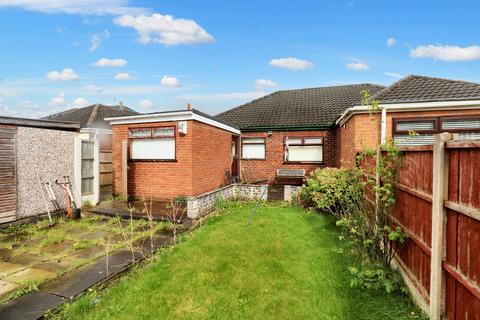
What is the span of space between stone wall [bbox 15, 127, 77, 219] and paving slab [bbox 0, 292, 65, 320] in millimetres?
4384

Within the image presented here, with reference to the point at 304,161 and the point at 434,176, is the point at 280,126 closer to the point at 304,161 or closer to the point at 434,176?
Result: the point at 304,161

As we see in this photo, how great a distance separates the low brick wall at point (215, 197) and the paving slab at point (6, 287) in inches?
154

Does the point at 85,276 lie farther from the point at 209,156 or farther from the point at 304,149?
the point at 304,149

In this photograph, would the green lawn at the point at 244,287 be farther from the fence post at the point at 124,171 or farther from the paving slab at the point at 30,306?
the fence post at the point at 124,171

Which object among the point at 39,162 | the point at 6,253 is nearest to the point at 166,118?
the point at 39,162

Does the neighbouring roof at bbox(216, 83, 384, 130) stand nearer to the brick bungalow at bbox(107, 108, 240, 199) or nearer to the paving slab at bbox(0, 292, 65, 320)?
the brick bungalow at bbox(107, 108, 240, 199)

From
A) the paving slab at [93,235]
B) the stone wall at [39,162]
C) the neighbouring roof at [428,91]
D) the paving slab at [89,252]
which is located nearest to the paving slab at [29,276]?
the paving slab at [89,252]

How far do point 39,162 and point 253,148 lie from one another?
9428 millimetres

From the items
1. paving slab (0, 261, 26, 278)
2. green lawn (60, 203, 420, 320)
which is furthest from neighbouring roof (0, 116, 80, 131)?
green lawn (60, 203, 420, 320)

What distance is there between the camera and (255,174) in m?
14.2

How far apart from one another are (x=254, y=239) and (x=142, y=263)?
233 cm

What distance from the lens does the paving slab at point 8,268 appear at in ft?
13.7

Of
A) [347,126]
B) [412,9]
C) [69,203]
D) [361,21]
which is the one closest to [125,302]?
[69,203]

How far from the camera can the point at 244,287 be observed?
12.6 feet
